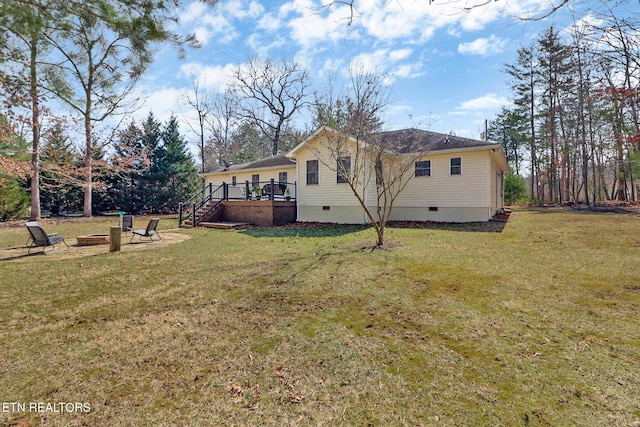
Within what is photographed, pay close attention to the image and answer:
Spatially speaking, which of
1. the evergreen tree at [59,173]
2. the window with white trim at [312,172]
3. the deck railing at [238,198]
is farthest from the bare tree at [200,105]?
the window with white trim at [312,172]

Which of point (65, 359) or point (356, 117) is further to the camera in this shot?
point (356, 117)

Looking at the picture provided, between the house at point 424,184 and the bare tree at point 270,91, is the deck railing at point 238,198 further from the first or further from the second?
the bare tree at point 270,91

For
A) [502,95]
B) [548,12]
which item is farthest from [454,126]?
[548,12]

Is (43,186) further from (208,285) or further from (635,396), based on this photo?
(635,396)

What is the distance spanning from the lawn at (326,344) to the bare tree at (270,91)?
26.0 m

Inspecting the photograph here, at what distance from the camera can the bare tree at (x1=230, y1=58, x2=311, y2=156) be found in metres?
28.0

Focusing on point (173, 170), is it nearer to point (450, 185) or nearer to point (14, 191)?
point (14, 191)

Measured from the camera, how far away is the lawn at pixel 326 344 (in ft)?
6.75

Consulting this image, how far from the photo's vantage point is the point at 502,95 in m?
26.3

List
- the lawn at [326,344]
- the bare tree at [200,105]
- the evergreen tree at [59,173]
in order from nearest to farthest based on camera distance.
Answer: the lawn at [326,344]
the evergreen tree at [59,173]
the bare tree at [200,105]

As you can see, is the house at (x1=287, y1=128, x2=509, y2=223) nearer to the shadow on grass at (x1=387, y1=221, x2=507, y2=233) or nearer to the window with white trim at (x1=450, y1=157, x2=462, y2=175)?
the window with white trim at (x1=450, y1=157, x2=462, y2=175)

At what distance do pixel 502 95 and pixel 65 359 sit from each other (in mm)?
32267

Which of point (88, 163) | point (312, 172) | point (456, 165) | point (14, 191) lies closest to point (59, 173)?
point (88, 163)

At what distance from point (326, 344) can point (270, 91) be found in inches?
1161
